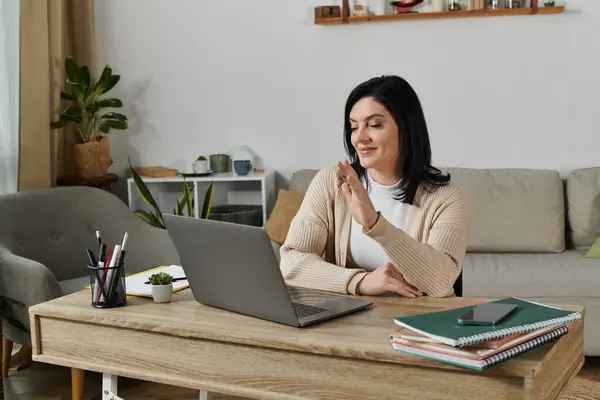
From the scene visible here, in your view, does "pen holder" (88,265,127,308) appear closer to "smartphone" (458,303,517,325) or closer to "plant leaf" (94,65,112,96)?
"smartphone" (458,303,517,325)

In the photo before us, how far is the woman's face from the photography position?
2.04 meters

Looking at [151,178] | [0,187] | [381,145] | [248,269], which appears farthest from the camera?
[151,178]

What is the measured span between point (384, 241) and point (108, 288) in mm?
656

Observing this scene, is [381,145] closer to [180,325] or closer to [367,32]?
[180,325]

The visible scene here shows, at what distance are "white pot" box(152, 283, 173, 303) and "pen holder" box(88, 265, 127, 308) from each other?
7cm

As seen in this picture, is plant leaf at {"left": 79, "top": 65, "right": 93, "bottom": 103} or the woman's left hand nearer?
the woman's left hand

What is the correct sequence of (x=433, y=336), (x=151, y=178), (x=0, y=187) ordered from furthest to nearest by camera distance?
1. (x=151, y=178)
2. (x=0, y=187)
3. (x=433, y=336)

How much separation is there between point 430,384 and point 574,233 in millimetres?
2673

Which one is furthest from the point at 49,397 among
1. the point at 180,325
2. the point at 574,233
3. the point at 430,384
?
the point at 574,233

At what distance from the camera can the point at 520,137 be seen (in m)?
4.08

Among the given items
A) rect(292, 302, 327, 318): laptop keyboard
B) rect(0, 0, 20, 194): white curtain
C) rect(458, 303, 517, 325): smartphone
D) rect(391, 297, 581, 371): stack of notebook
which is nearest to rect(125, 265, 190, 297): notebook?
rect(292, 302, 327, 318): laptop keyboard

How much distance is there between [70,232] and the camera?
3.55 m

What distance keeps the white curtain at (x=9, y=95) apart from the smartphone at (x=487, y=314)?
9.48 ft

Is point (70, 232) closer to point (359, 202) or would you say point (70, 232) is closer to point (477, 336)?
point (359, 202)
